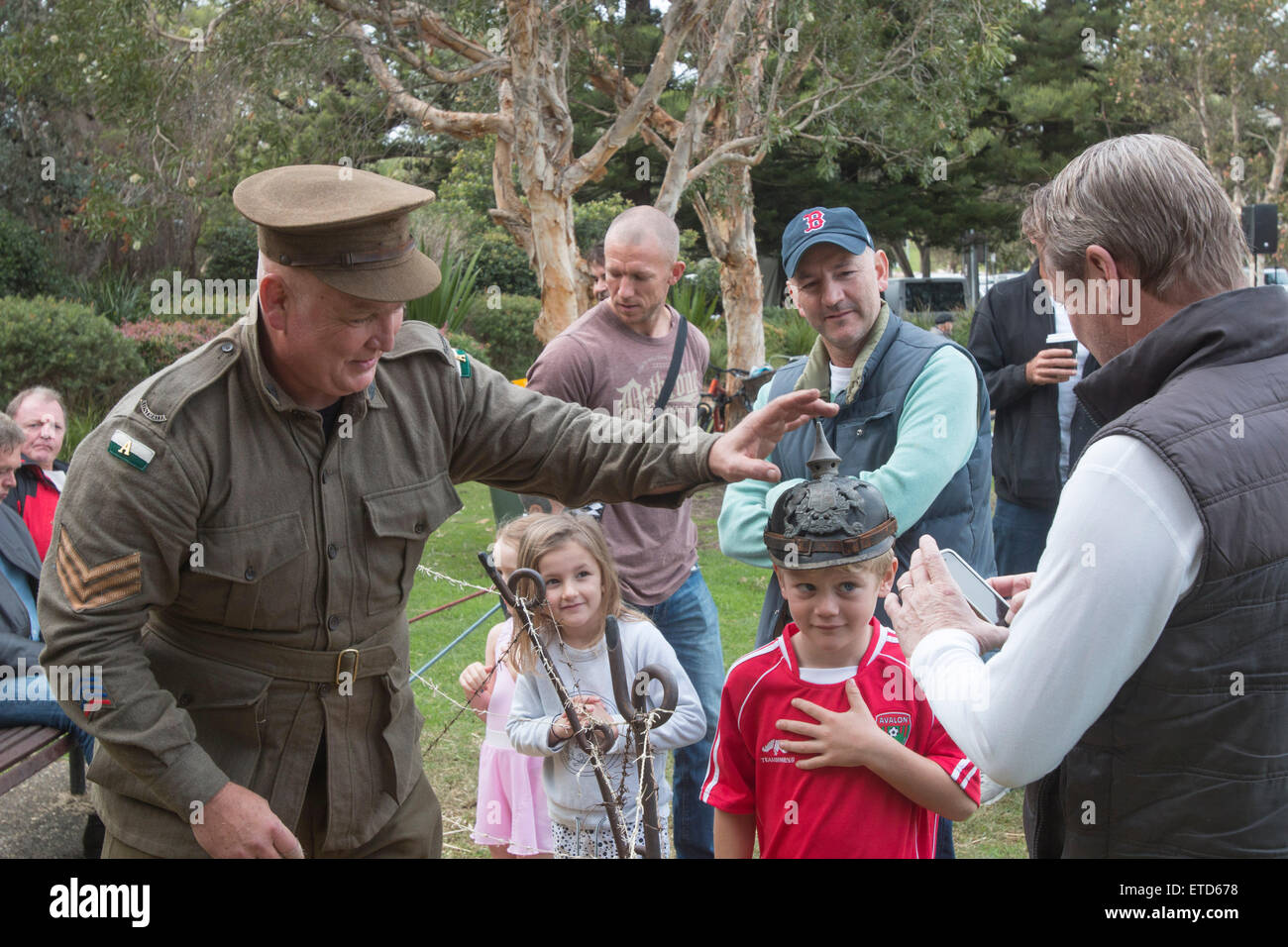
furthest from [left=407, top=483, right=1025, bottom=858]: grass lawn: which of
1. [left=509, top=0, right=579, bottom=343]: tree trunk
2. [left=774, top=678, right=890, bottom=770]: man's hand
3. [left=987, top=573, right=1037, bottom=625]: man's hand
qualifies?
[left=509, top=0, right=579, bottom=343]: tree trunk

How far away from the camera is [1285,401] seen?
1781 mm

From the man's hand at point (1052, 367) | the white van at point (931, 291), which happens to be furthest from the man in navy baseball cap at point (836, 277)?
the white van at point (931, 291)

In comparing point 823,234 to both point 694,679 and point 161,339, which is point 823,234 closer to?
Answer: point 694,679

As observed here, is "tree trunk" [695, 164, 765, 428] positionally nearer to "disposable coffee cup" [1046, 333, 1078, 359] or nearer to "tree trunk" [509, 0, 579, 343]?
"tree trunk" [509, 0, 579, 343]

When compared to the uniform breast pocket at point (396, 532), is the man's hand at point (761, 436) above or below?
above

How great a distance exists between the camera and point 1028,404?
4.82 meters

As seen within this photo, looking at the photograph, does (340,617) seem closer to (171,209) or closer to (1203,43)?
(171,209)

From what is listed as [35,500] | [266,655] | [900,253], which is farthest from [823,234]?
[900,253]

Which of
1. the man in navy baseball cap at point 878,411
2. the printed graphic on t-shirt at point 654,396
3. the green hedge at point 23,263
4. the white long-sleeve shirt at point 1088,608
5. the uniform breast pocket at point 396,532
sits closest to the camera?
the white long-sleeve shirt at point 1088,608

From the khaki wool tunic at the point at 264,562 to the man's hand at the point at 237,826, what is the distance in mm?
31

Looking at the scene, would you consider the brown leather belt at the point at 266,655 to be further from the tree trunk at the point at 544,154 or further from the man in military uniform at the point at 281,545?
the tree trunk at the point at 544,154

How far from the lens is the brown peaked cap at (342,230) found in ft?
7.59

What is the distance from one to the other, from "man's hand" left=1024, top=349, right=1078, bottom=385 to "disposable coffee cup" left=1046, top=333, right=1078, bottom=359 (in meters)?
0.06

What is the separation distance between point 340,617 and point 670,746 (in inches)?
50.5
